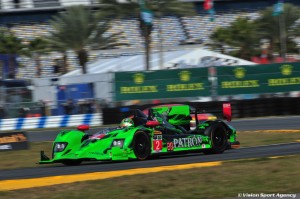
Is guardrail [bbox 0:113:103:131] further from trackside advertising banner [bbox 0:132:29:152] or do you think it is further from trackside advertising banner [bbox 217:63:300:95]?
trackside advertising banner [bbox 0:132:29:152]

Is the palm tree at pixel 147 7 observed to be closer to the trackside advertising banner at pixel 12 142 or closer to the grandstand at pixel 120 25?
the grandstand at pixel 120 25

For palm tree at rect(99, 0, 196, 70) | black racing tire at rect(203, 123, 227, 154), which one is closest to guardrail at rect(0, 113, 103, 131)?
palm tree at rect(99, 0, 196, 70)

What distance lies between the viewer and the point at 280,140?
14383 millimetres

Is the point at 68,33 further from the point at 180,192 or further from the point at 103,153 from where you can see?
the point at 180,192

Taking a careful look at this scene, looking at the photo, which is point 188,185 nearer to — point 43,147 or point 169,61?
point 43,147

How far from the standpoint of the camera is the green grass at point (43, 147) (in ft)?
39.0

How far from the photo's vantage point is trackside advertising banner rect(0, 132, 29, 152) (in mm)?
14478

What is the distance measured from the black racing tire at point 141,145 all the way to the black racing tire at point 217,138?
4.99 feet

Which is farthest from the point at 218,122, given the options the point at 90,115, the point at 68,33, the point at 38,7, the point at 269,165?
the point at 38,7

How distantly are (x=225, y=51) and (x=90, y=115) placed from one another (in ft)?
77.6

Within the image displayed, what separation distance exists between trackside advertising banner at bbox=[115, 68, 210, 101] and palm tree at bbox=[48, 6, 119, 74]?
11.7 meters

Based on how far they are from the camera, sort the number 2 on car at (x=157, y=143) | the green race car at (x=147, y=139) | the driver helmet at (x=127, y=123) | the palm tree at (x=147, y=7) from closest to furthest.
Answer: the green race car at (x=147, y=139) < the number 2 on car at (x=157, y=143) < the driver helmet at (x=127, y=123) < the palm tree at (x=147, y=7)

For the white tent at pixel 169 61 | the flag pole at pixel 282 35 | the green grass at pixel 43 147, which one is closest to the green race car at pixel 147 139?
Answer: the green grass at pixel 43 147

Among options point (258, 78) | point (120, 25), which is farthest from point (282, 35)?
point (258, 78)
